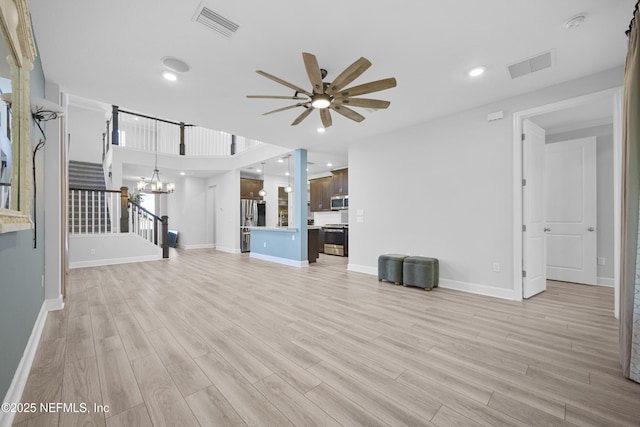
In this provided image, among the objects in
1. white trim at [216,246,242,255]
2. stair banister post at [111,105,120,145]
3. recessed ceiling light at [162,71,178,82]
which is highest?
stair banister post at [111,105,120,145]

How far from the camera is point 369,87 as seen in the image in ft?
8.11

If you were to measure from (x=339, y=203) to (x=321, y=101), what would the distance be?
5829 millimetres

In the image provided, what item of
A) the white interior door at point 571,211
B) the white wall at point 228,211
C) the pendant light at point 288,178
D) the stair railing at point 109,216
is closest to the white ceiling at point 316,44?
the white interior door at point 571,211

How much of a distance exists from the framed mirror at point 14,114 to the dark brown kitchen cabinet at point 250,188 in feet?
25.3

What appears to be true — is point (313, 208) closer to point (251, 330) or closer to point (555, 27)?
point (251, 330)

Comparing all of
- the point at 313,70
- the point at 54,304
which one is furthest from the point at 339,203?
the point at 54,304

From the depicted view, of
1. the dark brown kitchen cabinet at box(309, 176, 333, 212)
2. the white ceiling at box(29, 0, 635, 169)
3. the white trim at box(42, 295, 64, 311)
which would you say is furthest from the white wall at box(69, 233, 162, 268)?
the dark brown kitchen cabinet at box(309, 176, 333, 212)

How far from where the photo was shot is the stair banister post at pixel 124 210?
22.2ft

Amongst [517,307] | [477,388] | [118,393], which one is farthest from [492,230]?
[118,393]

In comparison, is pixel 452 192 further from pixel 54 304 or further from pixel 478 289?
pixel 54 304

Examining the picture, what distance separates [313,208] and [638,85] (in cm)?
809

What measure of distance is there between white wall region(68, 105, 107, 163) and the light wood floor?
854cm

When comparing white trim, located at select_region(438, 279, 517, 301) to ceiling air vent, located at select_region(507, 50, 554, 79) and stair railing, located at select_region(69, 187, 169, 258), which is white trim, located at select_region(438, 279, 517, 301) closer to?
ceiling air vent, located at select_region(507, 50, 554, 79)

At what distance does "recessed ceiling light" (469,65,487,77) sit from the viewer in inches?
116
